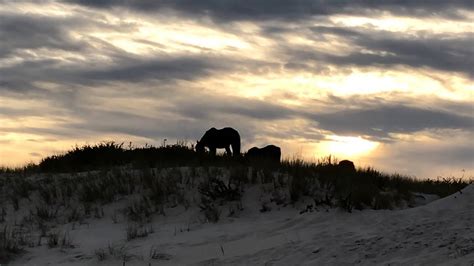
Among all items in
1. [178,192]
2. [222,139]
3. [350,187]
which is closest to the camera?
[350,187]

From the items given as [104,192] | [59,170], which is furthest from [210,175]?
[59,170]

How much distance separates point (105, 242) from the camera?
33.4 feet

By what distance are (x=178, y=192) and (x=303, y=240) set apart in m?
4.52

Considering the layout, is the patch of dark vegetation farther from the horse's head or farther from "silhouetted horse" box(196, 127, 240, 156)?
"silhouetted horse" box(196, 127, 240, 156)

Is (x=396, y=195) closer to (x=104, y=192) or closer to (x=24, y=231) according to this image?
(x=104, y=192)

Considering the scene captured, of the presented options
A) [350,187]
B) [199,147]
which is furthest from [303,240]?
[199,147]

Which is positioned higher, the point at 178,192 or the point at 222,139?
the point at 222,139

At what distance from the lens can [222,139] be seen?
70.5ft

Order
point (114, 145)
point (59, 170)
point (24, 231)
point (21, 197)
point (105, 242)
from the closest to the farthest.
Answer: point (105, 242)
point (24, 231)
point (21, 197)
point (59, 170)
point (114, 145)

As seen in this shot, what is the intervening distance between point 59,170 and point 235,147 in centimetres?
691

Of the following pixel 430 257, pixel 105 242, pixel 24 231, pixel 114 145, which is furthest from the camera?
pixel 114 145

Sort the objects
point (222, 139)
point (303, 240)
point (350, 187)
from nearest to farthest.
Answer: point (303, 240)
point (350, 187)
point (222, 139)

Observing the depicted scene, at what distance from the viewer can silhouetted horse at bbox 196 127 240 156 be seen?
69.3 feet

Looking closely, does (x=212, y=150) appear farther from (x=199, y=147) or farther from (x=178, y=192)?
(x=178, y=192)
